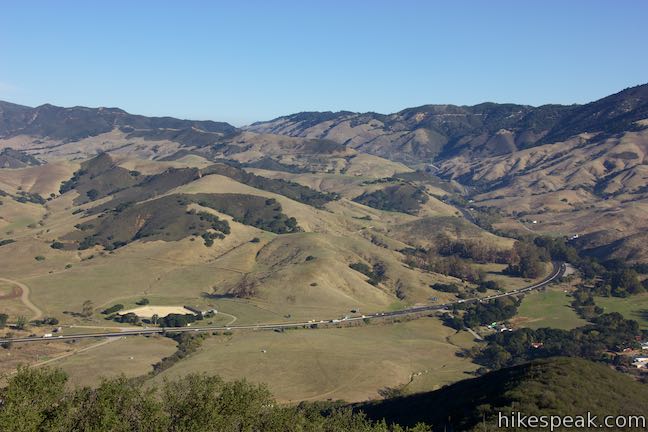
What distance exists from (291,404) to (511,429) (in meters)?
46.6

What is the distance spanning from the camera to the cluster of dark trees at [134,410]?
5000cm

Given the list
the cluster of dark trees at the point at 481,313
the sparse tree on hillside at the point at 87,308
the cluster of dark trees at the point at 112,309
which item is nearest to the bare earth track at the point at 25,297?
the sparse tree on hillside at the point at 87,308

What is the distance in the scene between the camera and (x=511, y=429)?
64375 mm

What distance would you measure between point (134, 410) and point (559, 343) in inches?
4397

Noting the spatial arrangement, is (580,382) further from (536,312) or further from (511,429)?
(536,312)

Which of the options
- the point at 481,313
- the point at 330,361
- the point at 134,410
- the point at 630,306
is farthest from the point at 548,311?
the point at 134,410

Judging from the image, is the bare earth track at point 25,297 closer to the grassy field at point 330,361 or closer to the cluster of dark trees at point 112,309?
the cluster of dark trees at point 112,309

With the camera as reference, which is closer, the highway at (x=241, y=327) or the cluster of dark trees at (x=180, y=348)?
the cluster of dark trees at (x=180, y=348)

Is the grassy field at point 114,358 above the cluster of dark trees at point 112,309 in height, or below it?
below

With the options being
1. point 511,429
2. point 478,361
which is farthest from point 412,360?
point 511,429

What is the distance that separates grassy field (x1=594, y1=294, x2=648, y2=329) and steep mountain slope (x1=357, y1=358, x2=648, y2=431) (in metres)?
85.3

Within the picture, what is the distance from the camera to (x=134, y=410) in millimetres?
54469

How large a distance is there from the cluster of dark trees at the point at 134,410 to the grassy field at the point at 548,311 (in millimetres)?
115441

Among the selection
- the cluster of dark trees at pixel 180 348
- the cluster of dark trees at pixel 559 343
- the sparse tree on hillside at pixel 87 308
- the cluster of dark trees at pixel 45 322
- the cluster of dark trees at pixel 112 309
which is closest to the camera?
the cluster of dark trees at pixel 180 348
